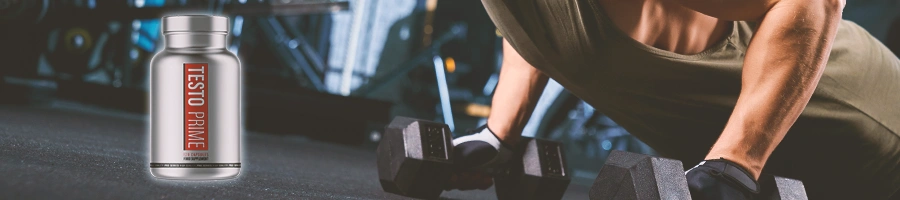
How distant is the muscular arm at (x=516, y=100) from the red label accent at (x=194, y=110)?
0.44 meters

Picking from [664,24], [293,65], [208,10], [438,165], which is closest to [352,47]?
[293,65]

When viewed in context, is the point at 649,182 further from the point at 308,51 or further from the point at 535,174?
the point at 308,51

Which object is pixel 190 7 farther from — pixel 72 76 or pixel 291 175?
pixel 291 175

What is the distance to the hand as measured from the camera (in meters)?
0.99

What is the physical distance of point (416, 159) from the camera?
0.93 m

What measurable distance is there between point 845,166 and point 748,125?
0.40 metres

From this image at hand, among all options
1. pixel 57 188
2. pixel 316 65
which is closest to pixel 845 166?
pixel 57 188

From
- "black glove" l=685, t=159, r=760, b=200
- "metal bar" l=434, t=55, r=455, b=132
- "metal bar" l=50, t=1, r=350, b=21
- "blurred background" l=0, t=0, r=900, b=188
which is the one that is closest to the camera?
"black glove" l=685, t=159, r=760, b=200

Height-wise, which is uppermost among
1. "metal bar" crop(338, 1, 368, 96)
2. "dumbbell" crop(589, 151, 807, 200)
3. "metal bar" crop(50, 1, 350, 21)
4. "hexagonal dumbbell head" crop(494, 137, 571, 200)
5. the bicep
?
"dumbbell" crop(589, 151, 807, 200)

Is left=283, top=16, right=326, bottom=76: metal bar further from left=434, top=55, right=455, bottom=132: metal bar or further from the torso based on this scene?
the torso

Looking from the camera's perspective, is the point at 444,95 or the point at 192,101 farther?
the point at 444,95

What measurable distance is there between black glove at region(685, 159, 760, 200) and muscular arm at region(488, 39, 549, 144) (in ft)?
1.13

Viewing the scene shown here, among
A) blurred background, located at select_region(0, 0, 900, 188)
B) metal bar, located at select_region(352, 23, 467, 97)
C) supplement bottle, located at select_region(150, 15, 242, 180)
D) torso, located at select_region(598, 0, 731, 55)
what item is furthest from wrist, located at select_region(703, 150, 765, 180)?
metal bar, located at select_region(352, 23, 467, 97)

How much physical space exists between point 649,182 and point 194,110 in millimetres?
423
